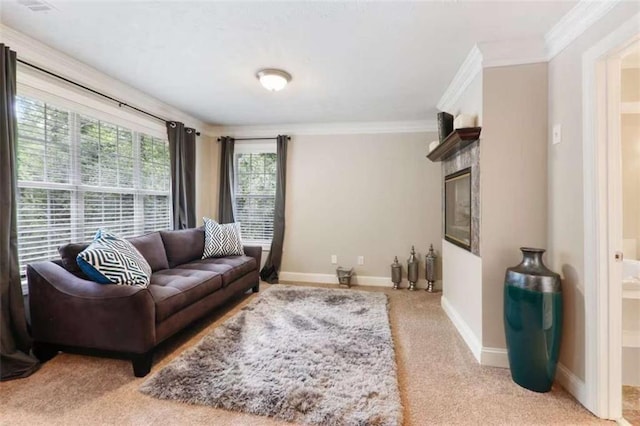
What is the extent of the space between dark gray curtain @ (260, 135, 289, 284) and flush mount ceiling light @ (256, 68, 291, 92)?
171 centimetres

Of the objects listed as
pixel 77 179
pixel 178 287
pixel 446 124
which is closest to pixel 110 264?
pixel 178 287

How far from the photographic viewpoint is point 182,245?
11.3ft

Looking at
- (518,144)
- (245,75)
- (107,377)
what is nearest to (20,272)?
(107,377)

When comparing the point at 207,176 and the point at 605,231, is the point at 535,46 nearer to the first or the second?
the point at 605,231

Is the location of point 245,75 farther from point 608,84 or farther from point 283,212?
point 608,84

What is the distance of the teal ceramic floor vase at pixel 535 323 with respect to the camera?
5.98 ft

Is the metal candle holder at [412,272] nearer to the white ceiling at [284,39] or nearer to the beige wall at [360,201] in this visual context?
the beige wall at [360,201]

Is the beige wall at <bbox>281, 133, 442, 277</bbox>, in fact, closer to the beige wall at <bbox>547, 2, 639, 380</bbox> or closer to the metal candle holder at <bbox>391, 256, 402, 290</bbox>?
the metal candle holder at <bbox>391, 256, 402, 290</bbox>

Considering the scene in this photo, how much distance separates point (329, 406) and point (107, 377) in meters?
1.50

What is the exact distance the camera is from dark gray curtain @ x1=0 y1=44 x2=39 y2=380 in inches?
77.7

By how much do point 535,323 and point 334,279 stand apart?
2.84m

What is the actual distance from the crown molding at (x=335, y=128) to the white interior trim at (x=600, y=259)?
2495mm

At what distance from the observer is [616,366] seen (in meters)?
1.65

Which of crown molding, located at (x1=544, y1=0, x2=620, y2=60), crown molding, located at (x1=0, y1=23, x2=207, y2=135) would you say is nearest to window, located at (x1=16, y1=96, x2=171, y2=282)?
crown molding, located at (x1=0, y1=23, x2=207, y2=135)
